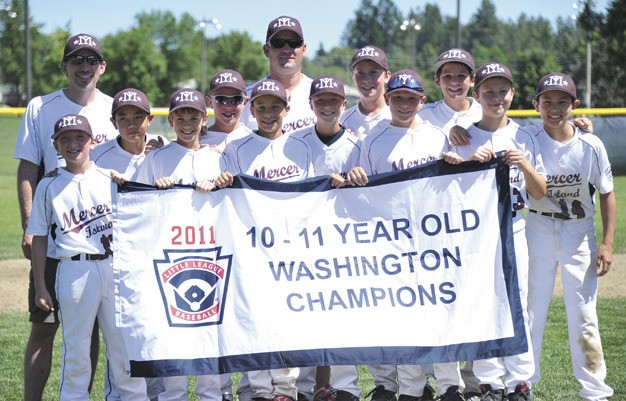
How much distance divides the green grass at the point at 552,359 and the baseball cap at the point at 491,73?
2.37 meters

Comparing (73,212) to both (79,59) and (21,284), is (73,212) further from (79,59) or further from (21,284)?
(21,284)

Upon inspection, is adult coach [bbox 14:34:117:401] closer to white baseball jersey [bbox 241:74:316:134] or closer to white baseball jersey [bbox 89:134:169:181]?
white baseball jersey [bbox 89:134:169:181]

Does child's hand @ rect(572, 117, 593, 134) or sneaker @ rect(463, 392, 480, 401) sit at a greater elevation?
child's hand @ rect(572, 117, 593, 134)

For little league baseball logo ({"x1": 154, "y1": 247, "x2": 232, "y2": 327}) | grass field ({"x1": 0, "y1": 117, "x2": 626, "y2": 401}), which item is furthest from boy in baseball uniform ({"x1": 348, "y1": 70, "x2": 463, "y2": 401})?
little league baseball logo ({"x1": 154, "y1": 247, "x2": 232, "y2": 327})

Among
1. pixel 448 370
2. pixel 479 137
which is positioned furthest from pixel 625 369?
pixel 479 137

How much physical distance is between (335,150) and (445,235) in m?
0.97

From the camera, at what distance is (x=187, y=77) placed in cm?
8575

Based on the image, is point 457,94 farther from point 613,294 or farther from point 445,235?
point 613,294

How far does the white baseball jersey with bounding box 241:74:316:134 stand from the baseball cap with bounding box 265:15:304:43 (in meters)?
0.41

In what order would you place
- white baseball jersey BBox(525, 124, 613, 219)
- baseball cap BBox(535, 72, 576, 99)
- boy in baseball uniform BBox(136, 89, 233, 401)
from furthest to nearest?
white baseball jersey BBox(525, 124, 613, 219)
baseball cap BBox(535, 72, 576, 99)
boy in baseball uniform BBox(136, 89, 233, 401)

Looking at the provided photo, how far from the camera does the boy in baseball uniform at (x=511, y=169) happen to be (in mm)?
5969

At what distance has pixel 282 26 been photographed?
22.3 feet

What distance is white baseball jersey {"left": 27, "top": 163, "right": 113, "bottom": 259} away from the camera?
5688 millimetres

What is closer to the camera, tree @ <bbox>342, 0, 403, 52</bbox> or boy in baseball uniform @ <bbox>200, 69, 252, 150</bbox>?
boy in baseball uniform @ <bbox>200, 69, 252, 150</bbox>
